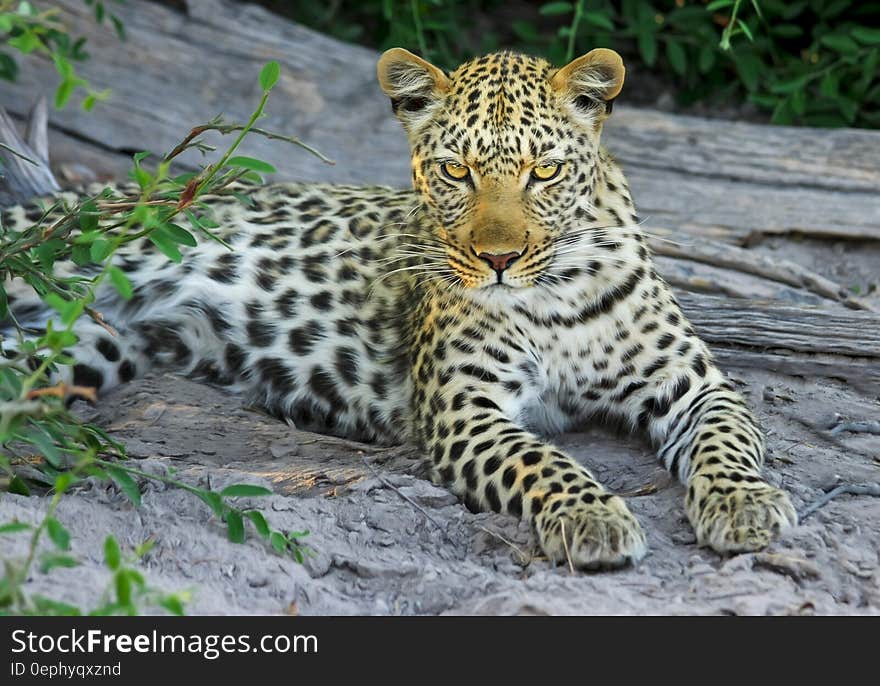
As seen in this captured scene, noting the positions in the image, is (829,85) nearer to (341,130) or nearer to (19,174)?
(341,130)

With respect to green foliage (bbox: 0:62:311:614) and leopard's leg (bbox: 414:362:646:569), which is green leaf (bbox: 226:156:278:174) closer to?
green foliage (bbox: 0:62:311:614)

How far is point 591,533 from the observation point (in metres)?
4.79

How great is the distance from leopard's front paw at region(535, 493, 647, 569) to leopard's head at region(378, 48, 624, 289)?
1.06 metres

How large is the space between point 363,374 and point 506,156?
1.59 metres

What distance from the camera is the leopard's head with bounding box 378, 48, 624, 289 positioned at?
553 centimetres

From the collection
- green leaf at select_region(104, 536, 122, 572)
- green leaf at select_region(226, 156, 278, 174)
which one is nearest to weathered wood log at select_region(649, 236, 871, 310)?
green leaf at select_region(226, 156, 278, 174)

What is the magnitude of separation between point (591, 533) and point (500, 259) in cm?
129

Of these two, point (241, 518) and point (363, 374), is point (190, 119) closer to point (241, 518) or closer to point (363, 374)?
point (363, 374)

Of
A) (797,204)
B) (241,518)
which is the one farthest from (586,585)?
(797,204)

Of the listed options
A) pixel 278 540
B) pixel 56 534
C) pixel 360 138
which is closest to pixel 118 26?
pixel 360 138

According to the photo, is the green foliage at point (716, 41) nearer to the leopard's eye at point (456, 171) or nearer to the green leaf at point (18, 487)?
the leopard's eye at point (456, 171)

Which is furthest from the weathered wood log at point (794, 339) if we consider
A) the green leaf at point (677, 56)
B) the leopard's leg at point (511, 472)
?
the green leaf at point (677, 56)

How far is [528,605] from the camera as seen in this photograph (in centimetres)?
435

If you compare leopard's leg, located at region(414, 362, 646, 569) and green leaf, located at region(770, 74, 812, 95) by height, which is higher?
green leaf, located at region(770, 74, 812, 95)
